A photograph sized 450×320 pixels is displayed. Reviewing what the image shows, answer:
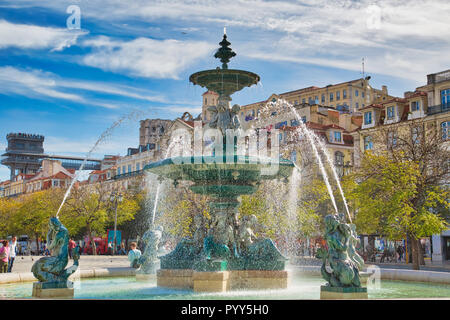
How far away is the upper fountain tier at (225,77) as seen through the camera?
44.0 ft

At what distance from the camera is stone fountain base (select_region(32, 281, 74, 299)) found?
9.19 m

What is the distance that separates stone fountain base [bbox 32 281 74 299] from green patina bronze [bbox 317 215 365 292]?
463 cm

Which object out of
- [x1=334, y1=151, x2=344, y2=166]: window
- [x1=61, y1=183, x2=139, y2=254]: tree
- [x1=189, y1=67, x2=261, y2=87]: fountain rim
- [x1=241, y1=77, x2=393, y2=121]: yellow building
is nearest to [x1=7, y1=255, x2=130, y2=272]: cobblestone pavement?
[x1=189, y1=67, x2=261, y2=87]: fountain rim

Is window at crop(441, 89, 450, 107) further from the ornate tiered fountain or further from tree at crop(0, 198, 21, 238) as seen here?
tree at crop(0, 198, 21, 238)

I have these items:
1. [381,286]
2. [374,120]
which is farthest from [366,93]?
[381,286]

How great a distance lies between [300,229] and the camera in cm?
3238

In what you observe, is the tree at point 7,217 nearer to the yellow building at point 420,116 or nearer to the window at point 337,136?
the window at point 337,136

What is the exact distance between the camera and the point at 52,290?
9234 millimetres

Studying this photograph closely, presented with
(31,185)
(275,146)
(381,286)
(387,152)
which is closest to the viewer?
(381,286)

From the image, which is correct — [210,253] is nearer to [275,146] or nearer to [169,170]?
[169,170]

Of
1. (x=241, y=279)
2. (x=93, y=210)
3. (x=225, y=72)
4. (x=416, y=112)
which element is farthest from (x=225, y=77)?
(x=93, y=210)

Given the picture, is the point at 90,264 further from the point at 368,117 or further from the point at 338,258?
the point at 368,117
